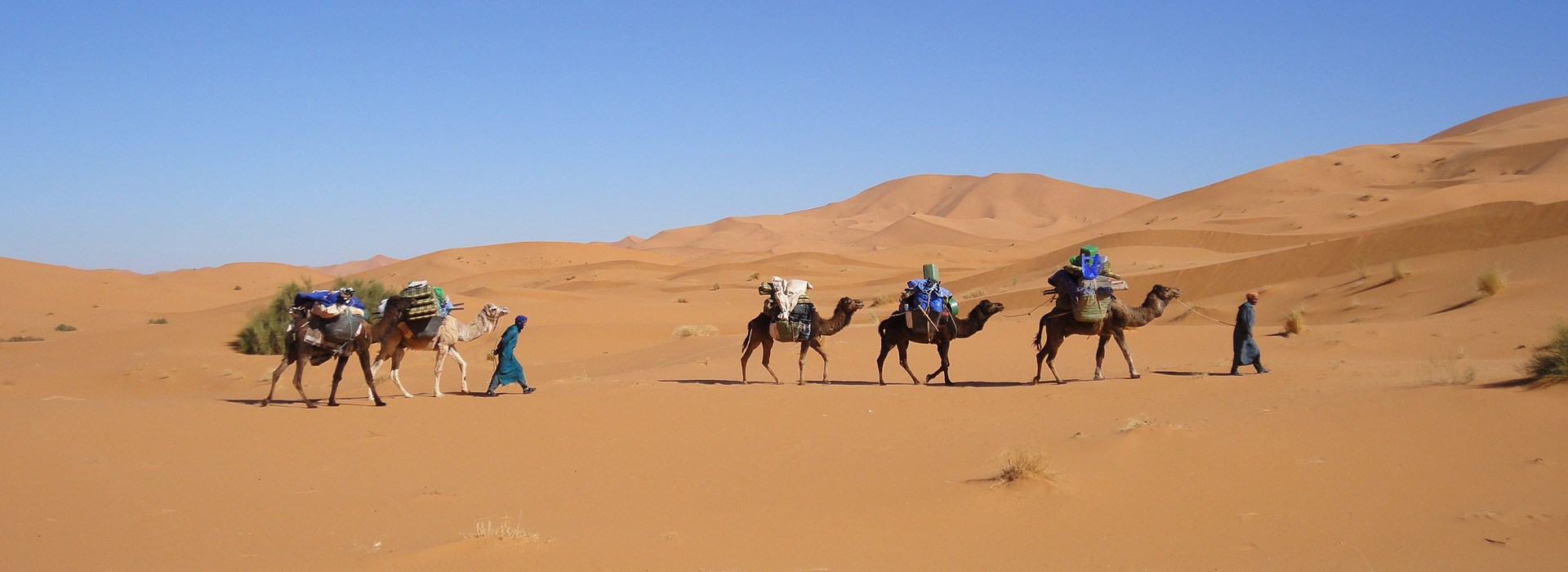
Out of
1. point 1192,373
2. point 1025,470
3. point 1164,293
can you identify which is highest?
point 1164,293

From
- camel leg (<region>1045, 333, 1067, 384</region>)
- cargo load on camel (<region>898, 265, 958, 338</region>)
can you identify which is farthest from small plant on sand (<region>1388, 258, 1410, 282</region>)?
cargo load on camel (<region>898, 265, 958, 338</region>)

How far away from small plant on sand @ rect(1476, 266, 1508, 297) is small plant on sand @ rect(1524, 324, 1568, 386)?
1219 cm

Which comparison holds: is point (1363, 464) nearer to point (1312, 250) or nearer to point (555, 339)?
point (555, 339)

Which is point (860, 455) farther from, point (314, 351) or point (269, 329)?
point (269, 329)

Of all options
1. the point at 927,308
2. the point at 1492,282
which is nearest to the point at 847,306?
the point at 927,308

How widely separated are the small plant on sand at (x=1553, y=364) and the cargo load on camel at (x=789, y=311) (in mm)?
8408

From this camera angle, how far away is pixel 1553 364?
989 cm

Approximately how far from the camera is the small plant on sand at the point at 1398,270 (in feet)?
81.4

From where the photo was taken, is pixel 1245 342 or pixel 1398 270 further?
pixel 1398 270

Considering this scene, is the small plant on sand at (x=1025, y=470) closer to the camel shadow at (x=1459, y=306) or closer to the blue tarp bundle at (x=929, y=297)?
the blue tarp bundle at (x=929, y=297)

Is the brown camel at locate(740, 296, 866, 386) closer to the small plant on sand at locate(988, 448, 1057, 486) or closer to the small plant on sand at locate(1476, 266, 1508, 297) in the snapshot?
the small plant on sand at locate(988, 448, 1057, 486)

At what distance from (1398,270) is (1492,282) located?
4275 mm

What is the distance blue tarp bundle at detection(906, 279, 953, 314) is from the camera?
14391 millimetres

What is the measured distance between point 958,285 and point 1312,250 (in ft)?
53.8
